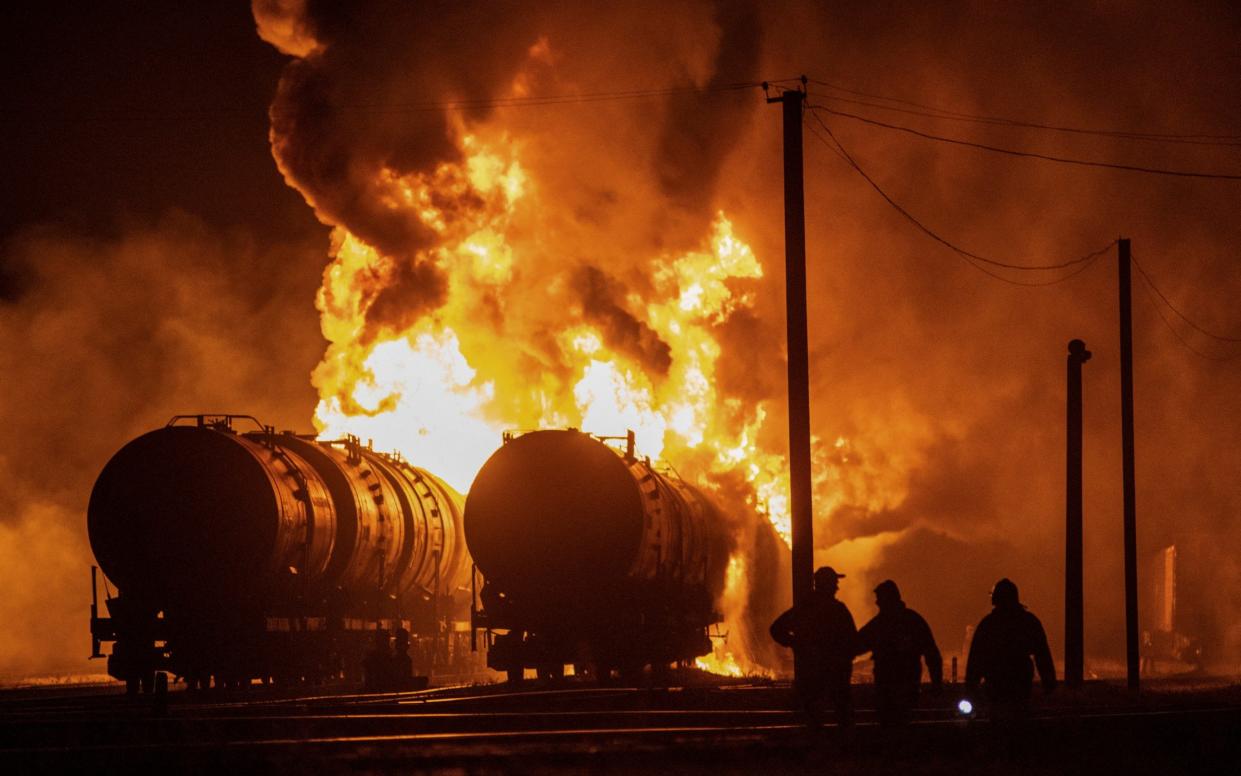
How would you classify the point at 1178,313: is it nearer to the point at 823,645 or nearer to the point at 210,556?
the point at 210,556

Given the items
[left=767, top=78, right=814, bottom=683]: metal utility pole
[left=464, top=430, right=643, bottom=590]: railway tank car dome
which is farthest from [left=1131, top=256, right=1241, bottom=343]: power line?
[left=767, top=78, right=814, bottom=683]: metal utility pole

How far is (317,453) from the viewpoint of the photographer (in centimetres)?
3212

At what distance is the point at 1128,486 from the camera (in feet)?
122

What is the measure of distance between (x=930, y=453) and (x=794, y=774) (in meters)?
37.0

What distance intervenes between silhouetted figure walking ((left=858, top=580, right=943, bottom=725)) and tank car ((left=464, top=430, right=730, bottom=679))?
13.7m

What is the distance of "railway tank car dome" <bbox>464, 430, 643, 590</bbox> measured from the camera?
2986 cm

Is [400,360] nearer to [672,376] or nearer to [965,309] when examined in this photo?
[672,376]

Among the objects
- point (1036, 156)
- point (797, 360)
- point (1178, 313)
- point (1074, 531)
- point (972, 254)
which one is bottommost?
point (1074, 531)

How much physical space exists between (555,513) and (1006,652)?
15296 millimetres

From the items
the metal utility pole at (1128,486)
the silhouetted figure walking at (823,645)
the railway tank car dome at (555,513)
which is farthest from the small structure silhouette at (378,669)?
the metal utility pole at (1128,486)

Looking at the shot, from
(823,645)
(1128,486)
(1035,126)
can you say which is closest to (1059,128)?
(1035,126)

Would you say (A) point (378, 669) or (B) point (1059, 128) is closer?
(A) point (378, 669)

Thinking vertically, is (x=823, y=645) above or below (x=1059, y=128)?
below

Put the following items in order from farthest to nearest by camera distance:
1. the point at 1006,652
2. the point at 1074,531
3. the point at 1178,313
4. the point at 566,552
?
1. the point at 1178,313
2. the point at 1074,531
3. the point at 566,552
4. the point at 1006,652
